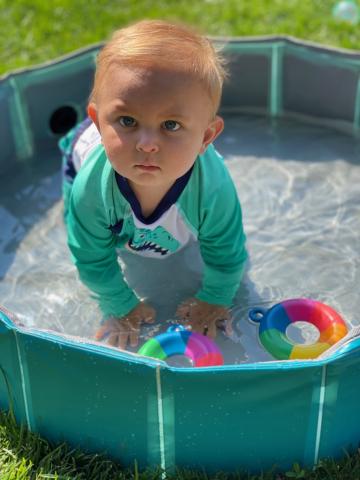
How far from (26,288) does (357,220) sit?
1119 millimetres

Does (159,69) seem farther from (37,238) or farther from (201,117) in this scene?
(37,238)

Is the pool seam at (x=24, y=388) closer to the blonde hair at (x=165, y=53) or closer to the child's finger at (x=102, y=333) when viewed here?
the child's finger at (x=102, y=333)

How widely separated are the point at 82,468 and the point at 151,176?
2.29 feet

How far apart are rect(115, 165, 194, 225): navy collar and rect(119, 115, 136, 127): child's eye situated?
0.80 ft

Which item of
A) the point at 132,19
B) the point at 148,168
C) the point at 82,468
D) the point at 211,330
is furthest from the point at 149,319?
the point at 132,19

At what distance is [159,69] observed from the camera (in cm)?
160

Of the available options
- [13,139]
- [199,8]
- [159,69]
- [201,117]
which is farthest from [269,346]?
[199,8]

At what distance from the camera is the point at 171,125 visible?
1640mm

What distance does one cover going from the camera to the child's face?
1.59 m

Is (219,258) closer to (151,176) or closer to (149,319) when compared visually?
(149,319)

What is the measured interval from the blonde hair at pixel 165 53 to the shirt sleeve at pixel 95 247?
0.89 feet

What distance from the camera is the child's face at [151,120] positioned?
5.23 feet

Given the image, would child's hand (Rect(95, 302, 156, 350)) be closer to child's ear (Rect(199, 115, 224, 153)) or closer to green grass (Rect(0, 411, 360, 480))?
green grass (Rect(0, 411, 360, 480))

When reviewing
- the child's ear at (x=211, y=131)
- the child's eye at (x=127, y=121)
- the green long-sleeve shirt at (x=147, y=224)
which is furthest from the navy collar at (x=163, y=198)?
the child's eye at (x=127, y=121)
